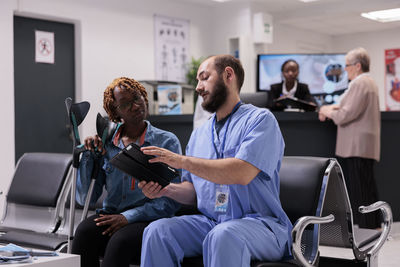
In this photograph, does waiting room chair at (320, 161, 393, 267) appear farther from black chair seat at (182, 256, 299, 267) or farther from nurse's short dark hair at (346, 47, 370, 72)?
nurse's short dark hair at (346, 47, 370, 72)

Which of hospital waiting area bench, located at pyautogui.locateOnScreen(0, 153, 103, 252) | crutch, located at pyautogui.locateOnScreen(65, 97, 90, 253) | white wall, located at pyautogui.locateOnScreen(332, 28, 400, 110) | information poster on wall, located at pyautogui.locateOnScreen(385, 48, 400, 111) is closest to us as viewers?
crutch, located at pyautogui.locateOnScreen(65, 97, 90, 253)

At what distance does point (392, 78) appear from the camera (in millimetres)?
9570

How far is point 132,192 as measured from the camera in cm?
254

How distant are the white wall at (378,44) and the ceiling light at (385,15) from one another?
888 millimetres

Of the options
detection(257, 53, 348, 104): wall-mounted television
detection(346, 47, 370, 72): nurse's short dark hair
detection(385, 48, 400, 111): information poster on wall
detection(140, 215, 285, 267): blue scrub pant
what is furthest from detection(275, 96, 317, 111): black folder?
detection(385, 48, 400, 111): information poster on wall

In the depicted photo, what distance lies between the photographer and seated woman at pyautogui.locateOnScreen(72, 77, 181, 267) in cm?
240

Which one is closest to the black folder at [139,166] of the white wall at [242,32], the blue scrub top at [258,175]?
the blue scrub top at [258,175]

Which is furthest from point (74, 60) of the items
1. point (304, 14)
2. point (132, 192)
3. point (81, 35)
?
point (132, 192)

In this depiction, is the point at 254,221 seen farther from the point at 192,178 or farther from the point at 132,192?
the point at 132,192

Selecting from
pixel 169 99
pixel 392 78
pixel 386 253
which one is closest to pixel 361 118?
pixel 386 253

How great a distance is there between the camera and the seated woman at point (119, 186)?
2398 mm

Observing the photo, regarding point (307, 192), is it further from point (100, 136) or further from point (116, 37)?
point (116, 37)

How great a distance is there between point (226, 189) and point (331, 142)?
3011 mm

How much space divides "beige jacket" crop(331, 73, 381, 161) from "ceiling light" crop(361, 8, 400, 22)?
12.1 ft
